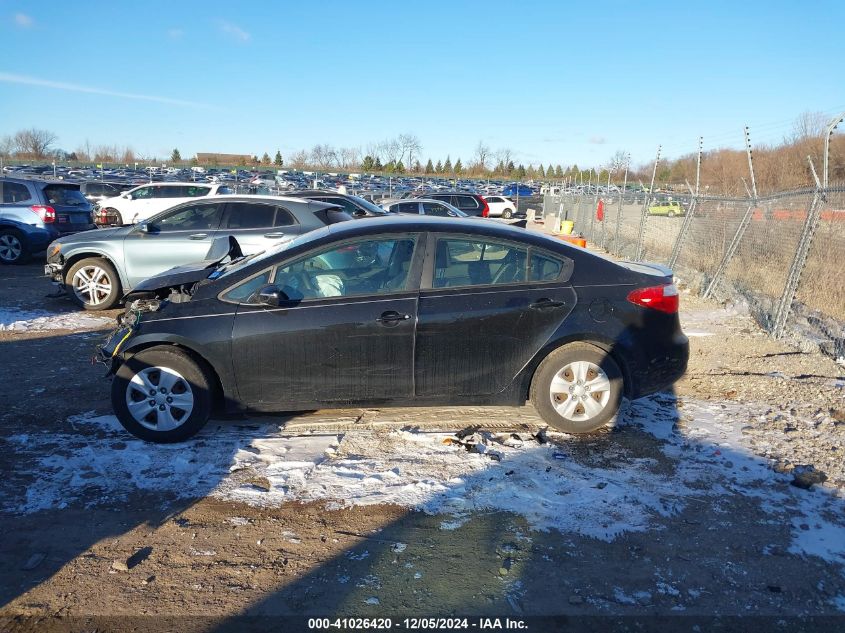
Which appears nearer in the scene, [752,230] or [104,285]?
[104,285]

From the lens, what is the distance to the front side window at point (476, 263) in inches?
196

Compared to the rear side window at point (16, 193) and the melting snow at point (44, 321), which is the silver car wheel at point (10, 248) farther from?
the melting snow at point (44, 321)

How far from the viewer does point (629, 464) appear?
4.59 m

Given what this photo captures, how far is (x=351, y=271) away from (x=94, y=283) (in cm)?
610

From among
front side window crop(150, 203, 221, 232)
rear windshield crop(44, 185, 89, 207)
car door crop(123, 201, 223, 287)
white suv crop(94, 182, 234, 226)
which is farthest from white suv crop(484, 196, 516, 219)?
car door crop(123, 201, 223, 287)

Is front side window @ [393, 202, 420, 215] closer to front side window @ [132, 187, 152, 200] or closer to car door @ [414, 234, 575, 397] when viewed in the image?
front side window @ [132, 187, 152, 200]

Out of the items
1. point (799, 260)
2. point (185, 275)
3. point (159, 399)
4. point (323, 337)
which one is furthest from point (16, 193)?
point (799, 260)

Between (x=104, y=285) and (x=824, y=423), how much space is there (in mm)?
8887

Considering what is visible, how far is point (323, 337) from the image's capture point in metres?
4.78

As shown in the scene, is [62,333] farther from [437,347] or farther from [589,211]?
[589,211]

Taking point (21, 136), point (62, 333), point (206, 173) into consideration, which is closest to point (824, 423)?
point (62, 333)

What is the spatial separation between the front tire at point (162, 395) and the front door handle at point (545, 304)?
242cm

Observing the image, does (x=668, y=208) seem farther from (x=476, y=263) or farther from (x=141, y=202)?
(x=476, y=263)

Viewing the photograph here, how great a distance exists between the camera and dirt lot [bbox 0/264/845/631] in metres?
3.16
